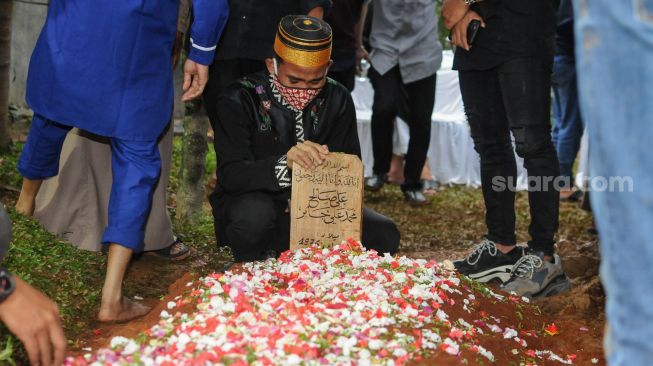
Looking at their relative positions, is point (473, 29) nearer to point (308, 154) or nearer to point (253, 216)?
point (308, 154)

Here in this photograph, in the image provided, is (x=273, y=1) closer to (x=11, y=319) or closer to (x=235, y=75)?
(x=235, y=75)

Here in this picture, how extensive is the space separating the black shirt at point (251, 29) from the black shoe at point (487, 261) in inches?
64.1

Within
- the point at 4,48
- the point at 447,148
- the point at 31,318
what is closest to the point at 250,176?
the point at 31,318

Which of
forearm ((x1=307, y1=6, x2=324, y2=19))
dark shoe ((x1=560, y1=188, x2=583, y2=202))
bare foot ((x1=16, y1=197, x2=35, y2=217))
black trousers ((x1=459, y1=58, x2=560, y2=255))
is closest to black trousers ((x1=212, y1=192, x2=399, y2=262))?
bare foot ((x1=16, y1=197, x2=35, y2=217))

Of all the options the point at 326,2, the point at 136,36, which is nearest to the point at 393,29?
the point at 326,2

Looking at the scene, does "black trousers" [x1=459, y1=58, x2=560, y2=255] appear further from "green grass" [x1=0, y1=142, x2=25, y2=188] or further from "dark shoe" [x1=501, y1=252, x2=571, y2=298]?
"green grass" [x1=0, y1=142, x2=25, y2=188]

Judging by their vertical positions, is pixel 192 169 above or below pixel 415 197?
above

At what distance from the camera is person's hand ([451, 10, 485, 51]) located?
4.30m

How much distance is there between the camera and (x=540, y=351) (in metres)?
3.43

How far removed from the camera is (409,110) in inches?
291

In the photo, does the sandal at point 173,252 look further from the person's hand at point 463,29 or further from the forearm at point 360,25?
the forearm at point 360,25

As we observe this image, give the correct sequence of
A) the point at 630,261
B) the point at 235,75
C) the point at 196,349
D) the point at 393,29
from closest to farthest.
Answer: the point at 630,261, the point at 196,349, the point at 235,75, the point at 393,29

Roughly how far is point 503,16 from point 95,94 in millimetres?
2085

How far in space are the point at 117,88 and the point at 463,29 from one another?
187cm
